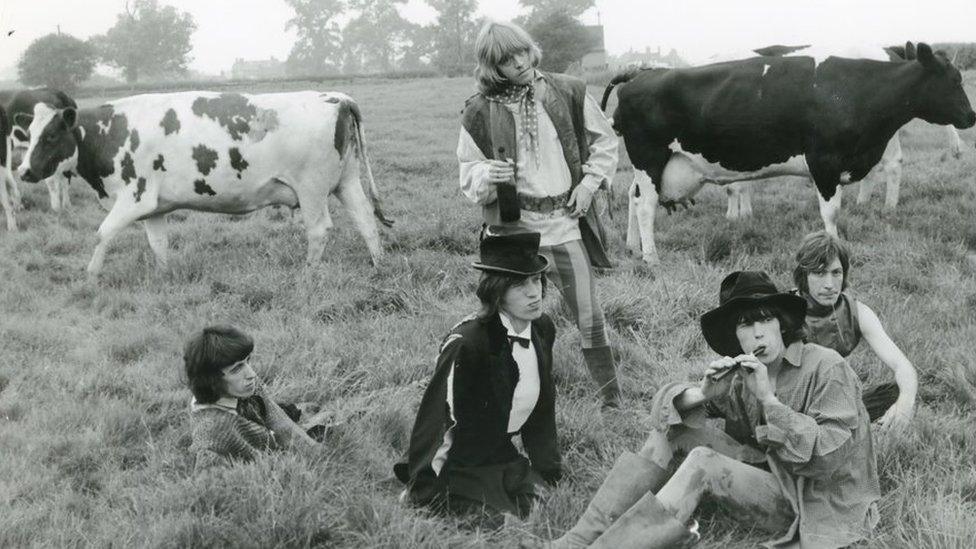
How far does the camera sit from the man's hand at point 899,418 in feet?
12.8

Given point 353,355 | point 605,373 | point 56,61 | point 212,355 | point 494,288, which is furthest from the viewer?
point 56,61

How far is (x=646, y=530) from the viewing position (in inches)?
119

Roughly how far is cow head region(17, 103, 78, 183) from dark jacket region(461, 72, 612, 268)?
547 cm

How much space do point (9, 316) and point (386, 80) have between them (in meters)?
31.3

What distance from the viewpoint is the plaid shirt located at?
3148 millimetres

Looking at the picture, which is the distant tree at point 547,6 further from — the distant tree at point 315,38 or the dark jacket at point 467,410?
the dark jacket at point 467,410

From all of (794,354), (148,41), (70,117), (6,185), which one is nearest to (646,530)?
(794,354)

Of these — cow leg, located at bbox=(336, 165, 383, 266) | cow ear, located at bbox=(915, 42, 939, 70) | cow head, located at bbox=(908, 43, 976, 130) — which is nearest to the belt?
cow leg, located at bbox=(336, 165, 383, 266)

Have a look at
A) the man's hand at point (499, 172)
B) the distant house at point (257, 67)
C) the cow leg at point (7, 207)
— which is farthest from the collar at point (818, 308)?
the distant house at point (257, 67)

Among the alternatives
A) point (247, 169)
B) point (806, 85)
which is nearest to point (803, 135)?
point (806, 85)

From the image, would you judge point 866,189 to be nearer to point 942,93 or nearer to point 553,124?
point 942,93

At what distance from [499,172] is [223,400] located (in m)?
1.65

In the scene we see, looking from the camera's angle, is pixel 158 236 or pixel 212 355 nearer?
pixel 212 355

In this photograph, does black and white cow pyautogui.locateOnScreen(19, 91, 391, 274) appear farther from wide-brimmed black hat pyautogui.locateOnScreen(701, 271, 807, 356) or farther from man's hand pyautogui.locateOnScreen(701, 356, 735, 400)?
man's hand pyautogui.locateOnScreen(701, 356, 735, 400)
